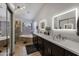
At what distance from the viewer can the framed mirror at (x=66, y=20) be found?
188 cm

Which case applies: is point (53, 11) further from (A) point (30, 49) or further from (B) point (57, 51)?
(A) point (30, 49)

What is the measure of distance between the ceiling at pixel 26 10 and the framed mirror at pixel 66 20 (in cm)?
38

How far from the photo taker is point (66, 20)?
1.97 meters

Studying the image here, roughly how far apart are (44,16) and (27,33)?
465 millimetres

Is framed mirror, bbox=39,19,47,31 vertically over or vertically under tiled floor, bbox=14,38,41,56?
over

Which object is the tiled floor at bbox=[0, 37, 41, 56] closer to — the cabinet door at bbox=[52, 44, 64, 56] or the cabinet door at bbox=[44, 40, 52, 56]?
the cabinet door at bbox=[44, 40, 52, 56]

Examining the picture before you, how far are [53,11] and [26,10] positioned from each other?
1.68ft

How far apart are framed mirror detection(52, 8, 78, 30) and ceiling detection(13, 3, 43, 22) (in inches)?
14.8

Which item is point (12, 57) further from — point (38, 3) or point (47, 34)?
point (38, 3)

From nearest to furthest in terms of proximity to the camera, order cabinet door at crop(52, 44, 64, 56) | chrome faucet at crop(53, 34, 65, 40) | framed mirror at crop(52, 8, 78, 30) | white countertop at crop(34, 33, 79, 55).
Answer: white countertop at crop(34, 33, 79, 55), cabinet door at crop(52, 44, 64, 56), framed mirror at crop(52, 8, 78, 30), chrome faucet at crop(53, 34, 65, 40)

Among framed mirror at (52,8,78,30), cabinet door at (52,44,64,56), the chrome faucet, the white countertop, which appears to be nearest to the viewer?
the white countertop

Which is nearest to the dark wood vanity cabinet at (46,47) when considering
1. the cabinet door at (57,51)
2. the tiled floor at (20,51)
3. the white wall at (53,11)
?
the cabinet door at (57,51)

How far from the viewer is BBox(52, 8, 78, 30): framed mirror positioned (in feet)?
6.18

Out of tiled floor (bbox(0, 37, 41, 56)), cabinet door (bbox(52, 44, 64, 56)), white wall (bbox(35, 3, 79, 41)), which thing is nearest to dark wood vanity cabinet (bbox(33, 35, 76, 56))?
cabinet door (bbox(52, 44, 64, 56))
